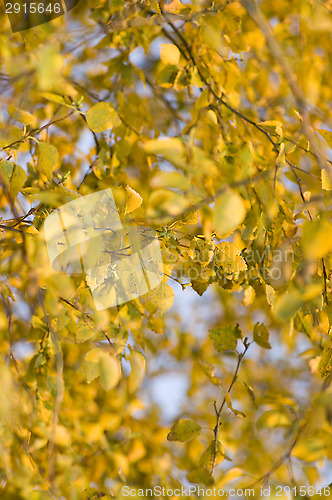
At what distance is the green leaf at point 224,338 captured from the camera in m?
0.76

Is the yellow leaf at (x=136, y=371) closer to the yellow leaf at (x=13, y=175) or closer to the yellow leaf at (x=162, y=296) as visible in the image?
the yellow leaf at (x=162, y=296)

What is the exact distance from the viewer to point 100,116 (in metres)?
0.62

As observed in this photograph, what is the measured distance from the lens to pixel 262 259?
741 mm

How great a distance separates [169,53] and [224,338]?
20.3 inches

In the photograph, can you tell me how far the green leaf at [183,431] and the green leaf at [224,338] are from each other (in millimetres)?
149

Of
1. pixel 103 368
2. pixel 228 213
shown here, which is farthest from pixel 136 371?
pixel 228 213

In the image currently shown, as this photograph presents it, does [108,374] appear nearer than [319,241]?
No

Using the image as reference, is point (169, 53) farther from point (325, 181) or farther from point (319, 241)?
point (319, 241)

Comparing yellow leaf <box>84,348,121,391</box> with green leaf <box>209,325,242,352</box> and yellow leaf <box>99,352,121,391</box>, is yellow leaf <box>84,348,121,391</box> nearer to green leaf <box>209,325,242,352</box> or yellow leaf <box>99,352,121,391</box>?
yellow leaf <box>99,352,121,391</box>

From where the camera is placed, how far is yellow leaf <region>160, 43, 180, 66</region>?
0.69 m

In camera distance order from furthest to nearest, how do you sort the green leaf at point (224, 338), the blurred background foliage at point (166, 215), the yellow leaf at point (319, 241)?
the green leaf at point (224, 338)
the blurred background foliage at point (166, 215)
the yellow leaf at point (319, 241)

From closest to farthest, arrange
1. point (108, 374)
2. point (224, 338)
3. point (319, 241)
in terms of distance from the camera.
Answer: point (319, 241) → point (108, 374) → point (224, 338)

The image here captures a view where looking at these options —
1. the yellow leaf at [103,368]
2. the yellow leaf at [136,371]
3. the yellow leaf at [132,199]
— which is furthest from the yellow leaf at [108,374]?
the yellow leaf at [132,199]

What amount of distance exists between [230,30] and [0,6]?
0.48 metres
